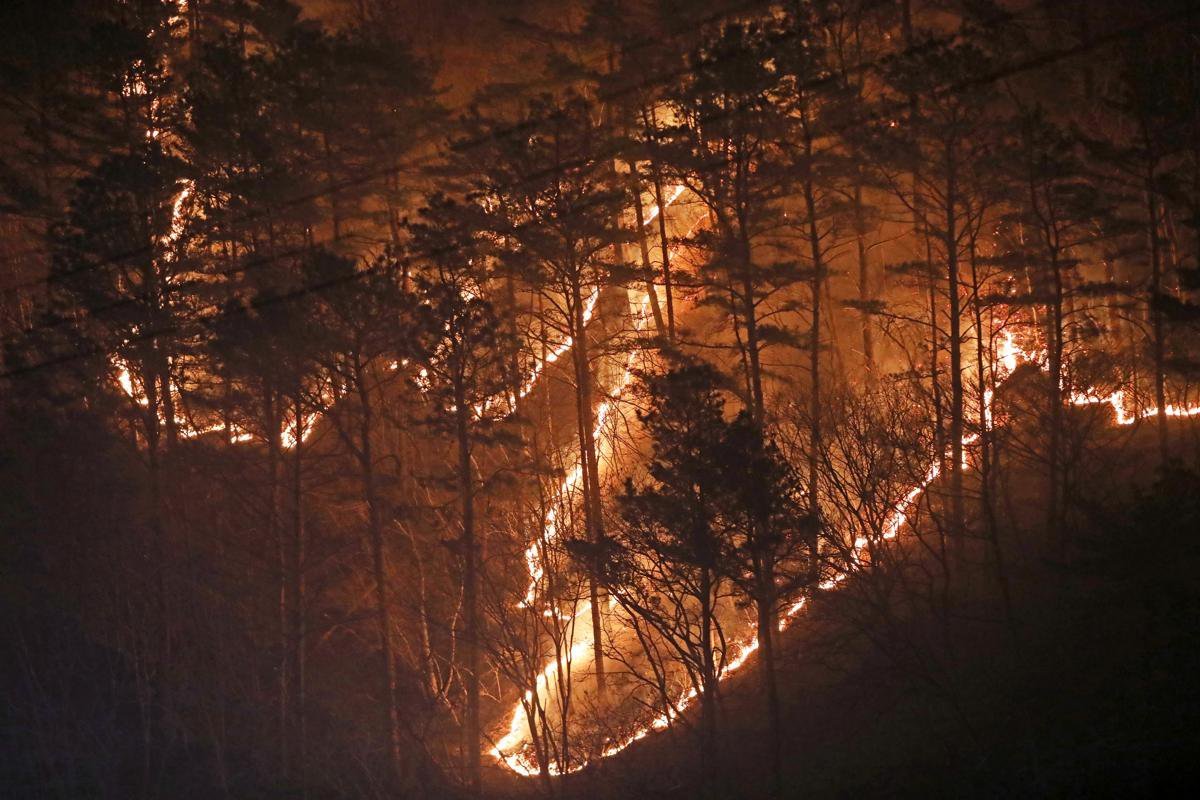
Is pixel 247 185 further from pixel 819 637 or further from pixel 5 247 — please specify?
pixel 5 247

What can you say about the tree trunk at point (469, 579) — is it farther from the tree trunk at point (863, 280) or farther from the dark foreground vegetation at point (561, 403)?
the tree trunk at point (863, 280)

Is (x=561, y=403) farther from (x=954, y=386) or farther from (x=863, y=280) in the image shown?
(x=954, y=386)

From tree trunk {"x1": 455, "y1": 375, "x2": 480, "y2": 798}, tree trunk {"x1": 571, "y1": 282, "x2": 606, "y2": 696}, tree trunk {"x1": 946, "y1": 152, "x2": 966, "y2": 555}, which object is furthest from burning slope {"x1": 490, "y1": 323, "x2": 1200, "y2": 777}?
tree trunk {"x1": 455, "y1": 375, "x2": 480, "y2": 798}

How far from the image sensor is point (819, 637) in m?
23.6

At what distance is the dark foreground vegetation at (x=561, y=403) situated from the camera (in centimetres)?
1967

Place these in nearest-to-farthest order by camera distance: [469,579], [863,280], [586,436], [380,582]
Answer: [469,579]
[380,582]
[586,436]
[863,280]

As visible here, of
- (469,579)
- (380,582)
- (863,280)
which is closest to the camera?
(469,579)

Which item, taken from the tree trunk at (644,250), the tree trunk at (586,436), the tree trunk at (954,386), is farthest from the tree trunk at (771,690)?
the tree trunk at (644,250)

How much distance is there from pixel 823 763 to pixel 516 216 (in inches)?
509

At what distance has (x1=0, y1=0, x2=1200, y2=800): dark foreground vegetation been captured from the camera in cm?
1967

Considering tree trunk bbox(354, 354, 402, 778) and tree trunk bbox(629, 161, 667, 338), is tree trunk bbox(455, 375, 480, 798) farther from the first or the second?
tree trunk bbox(629, 161, 667, 338)

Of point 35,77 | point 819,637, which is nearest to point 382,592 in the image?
point 819,637

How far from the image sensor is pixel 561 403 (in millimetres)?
30531

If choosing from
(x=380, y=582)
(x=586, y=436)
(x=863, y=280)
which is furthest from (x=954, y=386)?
(x=380, y=582)
